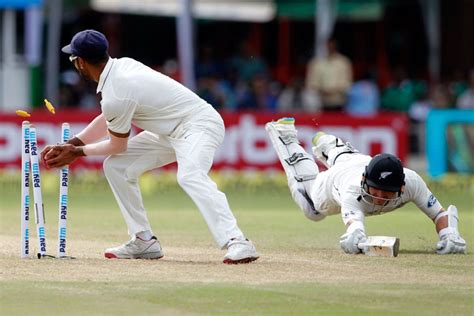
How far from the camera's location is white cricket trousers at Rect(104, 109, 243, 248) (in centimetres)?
939

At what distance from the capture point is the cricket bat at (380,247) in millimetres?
9984

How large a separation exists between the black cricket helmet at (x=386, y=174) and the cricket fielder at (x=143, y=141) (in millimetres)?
1066

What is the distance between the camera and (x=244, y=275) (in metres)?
8.98

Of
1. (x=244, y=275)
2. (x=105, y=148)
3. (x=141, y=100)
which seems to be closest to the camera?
(x=244, y=275)

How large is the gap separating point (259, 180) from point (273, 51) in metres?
10.7

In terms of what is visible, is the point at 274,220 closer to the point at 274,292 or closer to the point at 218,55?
the point at 274,292

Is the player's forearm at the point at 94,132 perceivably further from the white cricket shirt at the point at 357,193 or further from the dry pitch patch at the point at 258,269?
the white cricket shirt at the point at 357,193

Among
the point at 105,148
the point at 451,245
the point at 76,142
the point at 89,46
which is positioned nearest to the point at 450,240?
the point at 451,245

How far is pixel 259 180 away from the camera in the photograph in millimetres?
19516

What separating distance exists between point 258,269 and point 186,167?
92cm

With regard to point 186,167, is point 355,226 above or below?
below

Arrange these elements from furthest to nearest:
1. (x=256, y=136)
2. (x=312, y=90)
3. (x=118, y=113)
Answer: (x=312, y=90) < (x=256, y=136) < (x=118, y=113)

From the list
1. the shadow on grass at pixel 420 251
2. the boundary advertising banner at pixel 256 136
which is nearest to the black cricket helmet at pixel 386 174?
the shadow on grass at pixel 420 251

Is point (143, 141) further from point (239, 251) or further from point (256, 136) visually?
point (256, 136)
